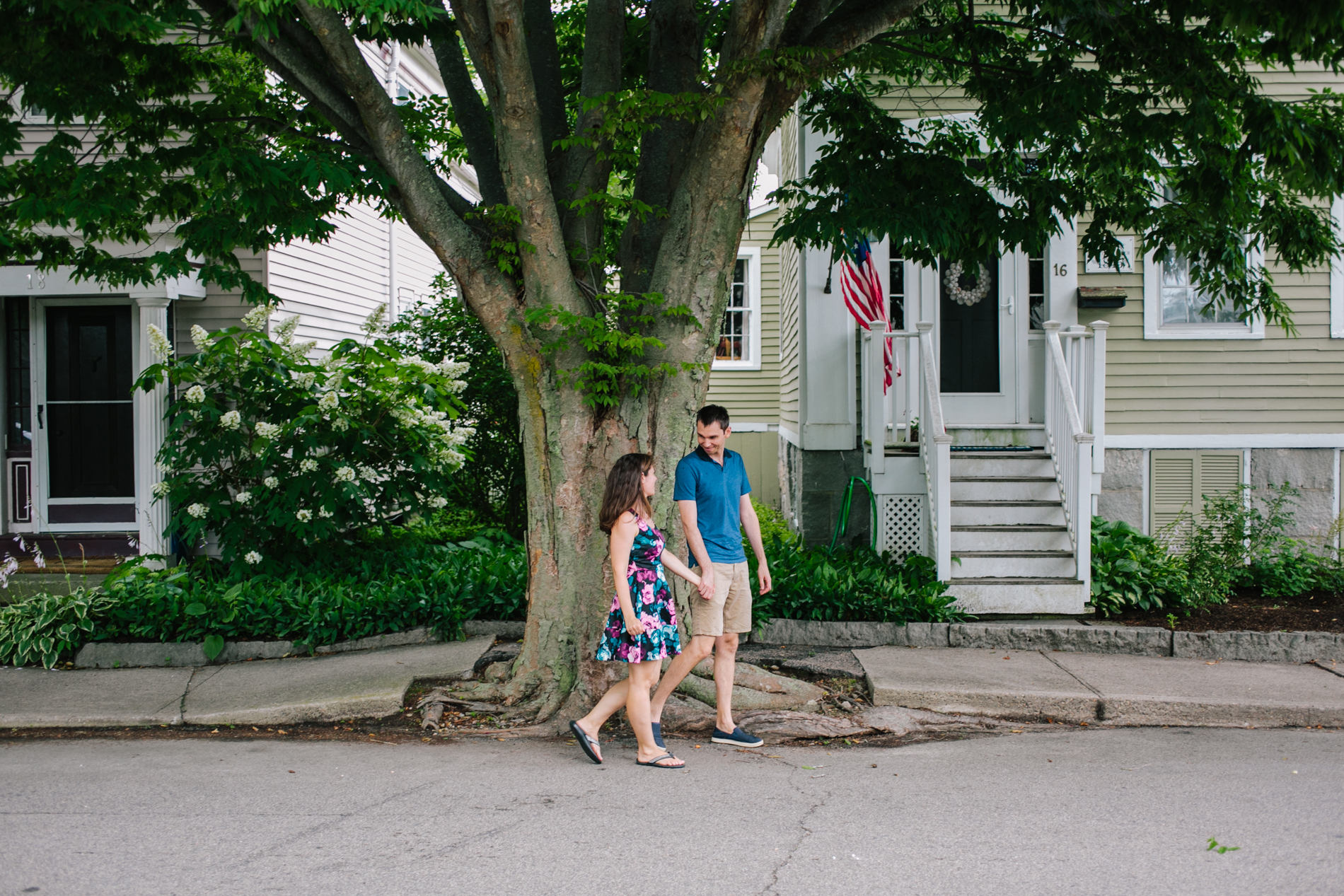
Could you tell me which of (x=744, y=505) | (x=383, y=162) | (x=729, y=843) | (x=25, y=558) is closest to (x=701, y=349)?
(x=744, y=505)

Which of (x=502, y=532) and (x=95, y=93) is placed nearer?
(x=95, y=93)

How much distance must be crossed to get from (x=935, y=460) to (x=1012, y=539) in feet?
3.00

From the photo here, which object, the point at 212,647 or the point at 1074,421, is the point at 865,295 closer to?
the point at 1074,421

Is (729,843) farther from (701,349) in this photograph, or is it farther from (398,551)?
(398,551)

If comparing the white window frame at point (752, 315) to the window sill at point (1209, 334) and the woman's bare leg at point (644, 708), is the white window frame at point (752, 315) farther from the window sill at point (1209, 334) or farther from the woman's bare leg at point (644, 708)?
the woman's bare leg at point (644, 708)

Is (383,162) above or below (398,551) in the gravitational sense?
above

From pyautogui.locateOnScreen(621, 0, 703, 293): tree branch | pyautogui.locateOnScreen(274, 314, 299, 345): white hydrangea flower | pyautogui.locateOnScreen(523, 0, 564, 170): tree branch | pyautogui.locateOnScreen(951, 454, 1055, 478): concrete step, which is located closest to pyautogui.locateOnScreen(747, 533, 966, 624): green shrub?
pyautogui.locateOnScreen(951, 454, 1055, 478): concrete step

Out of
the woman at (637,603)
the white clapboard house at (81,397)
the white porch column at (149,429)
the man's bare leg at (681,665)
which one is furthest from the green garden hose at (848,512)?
the white porch column at (149,429)

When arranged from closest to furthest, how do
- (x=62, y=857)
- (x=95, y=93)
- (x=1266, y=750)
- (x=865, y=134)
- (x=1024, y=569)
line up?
1. (x=62, y=857)
2. (x=1266, y=750)
3. (x=95, y=93)
4. (x=865, y=134)
5. (x=1024, y=569)

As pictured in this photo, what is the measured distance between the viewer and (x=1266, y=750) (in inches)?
214

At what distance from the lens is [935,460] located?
855 cm

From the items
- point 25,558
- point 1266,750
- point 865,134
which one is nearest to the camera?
point 1266,750

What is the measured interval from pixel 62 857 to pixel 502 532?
20.1 feet

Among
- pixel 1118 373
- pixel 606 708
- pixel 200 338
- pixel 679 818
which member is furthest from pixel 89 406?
pixel 1118 373
